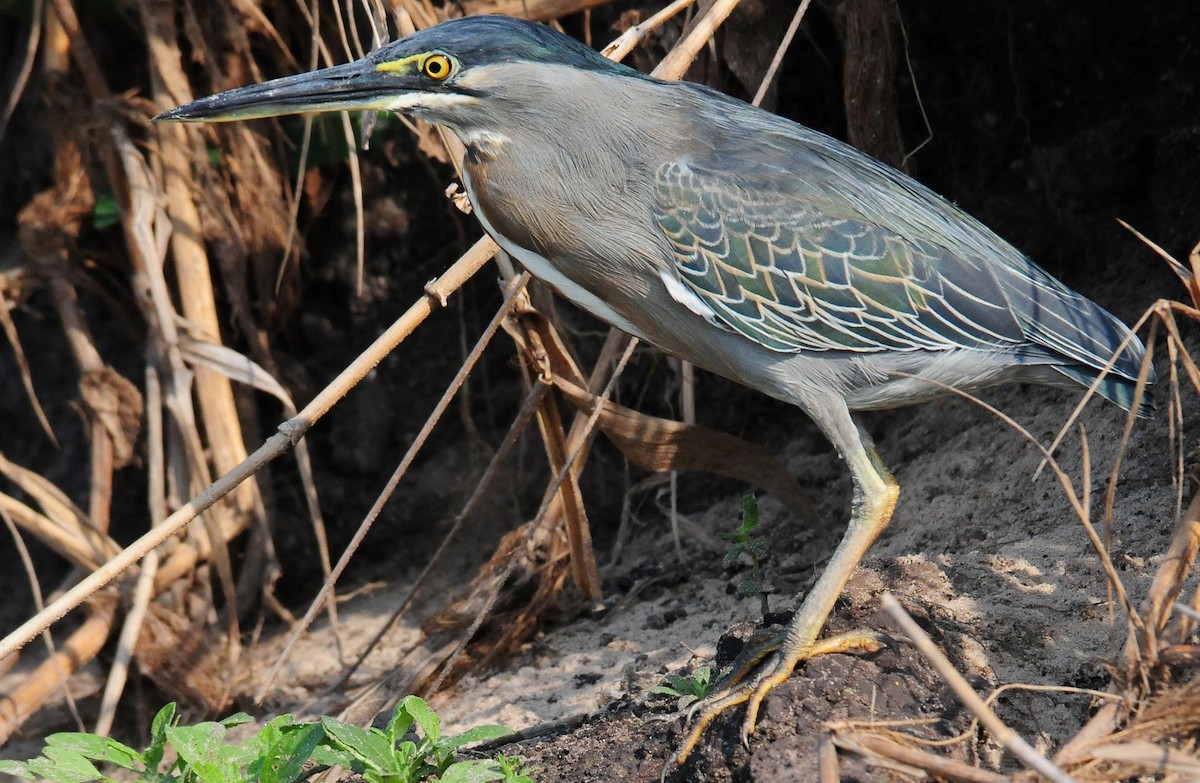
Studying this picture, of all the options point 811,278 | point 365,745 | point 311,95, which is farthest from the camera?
point 811,278

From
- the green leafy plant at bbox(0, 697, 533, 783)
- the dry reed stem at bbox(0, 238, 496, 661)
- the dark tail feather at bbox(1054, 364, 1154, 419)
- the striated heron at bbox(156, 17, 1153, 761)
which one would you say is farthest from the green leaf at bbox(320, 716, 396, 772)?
the dark tail feather at bbox(1054, 364, 1154, 419)

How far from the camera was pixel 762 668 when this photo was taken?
6.86 feet

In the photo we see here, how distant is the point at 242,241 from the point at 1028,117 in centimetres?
236

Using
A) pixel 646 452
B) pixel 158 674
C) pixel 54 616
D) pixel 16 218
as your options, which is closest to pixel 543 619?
pixel 646 452

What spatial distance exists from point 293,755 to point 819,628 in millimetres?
927

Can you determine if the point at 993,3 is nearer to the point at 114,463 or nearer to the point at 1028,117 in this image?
the point at 1028,117

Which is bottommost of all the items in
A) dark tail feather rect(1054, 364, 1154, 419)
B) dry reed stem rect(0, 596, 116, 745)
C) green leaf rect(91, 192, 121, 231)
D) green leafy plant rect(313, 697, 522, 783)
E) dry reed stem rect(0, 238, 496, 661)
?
dry reed stem rect(0, 596, 116, 745)

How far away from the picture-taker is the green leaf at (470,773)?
1.90m

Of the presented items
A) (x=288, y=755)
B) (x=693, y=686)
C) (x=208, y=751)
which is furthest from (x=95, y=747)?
(x=693, y=686)

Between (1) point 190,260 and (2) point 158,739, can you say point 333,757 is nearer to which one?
(2) point 158,739

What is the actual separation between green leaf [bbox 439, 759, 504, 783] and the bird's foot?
310mm

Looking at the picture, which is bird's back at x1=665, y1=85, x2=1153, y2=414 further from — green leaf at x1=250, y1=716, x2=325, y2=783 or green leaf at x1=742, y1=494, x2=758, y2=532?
green leaf at x1=250, y1=716, x2=325, y2=783

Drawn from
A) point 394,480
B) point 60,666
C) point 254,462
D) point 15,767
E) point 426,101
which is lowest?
point 60,666

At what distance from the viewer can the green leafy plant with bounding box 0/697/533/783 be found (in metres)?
1.92
